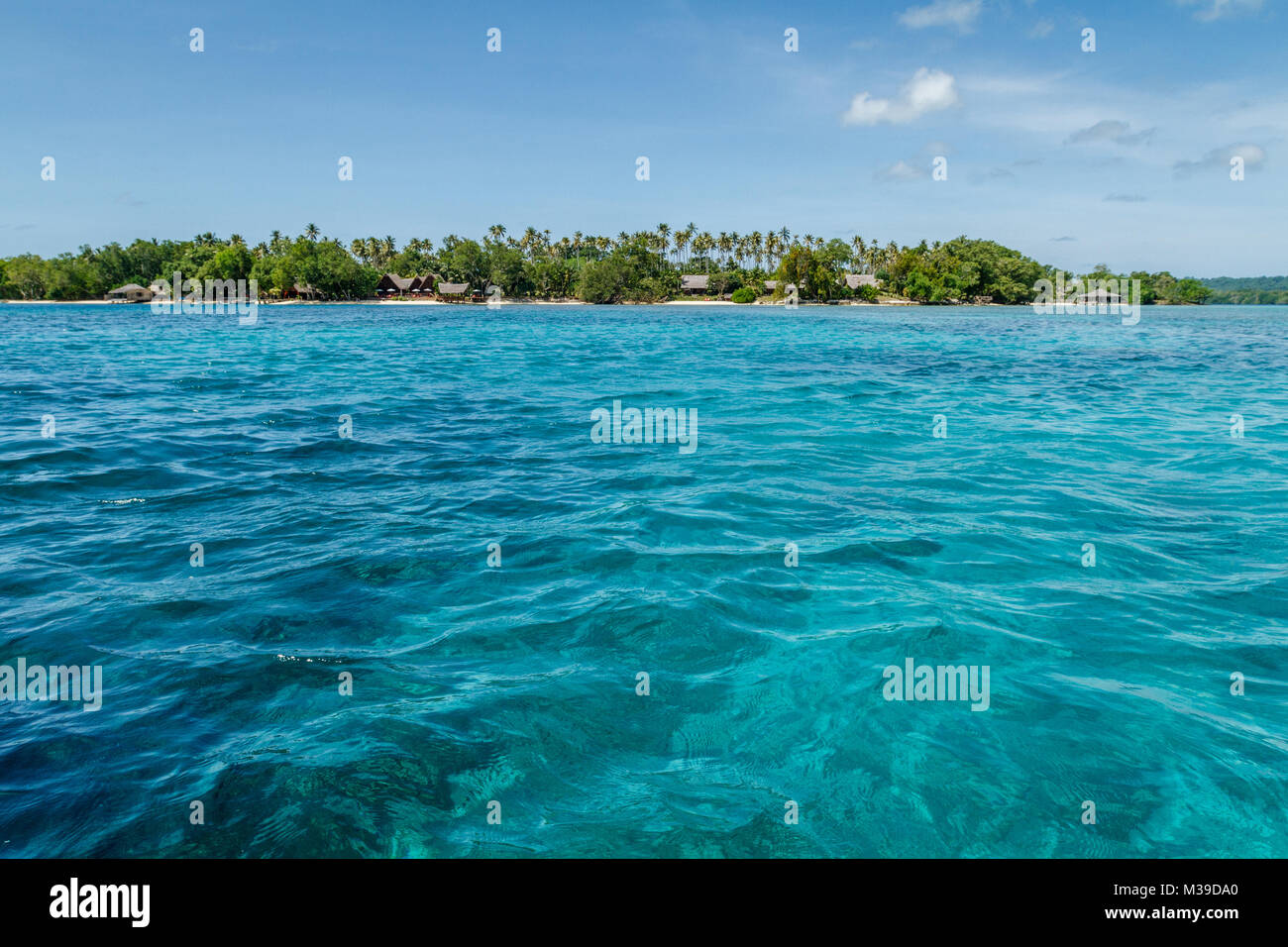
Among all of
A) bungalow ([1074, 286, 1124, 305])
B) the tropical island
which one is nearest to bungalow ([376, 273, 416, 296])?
the tropical island

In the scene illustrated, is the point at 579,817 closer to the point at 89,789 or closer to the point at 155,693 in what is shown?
the point at 89,789

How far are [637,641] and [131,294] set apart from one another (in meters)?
166

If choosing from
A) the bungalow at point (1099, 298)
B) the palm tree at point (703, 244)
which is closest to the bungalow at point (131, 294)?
the palm tree at point (703, 244)

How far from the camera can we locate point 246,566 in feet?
27.6

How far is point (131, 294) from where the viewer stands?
13750 cm

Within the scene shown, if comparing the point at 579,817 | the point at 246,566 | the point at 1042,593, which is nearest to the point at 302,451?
the point at 246,566

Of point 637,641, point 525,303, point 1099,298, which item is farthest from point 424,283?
point 637,641

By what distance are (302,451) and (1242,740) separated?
14.2 meters

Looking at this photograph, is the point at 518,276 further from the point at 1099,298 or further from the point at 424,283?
the point at 1099,298

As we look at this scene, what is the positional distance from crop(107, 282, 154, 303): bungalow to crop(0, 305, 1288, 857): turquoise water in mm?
150508

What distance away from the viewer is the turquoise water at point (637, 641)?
4.75m

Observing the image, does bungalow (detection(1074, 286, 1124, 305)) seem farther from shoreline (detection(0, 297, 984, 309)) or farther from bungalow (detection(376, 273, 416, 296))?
bungalow (detection(376, 273, 416, 296))
